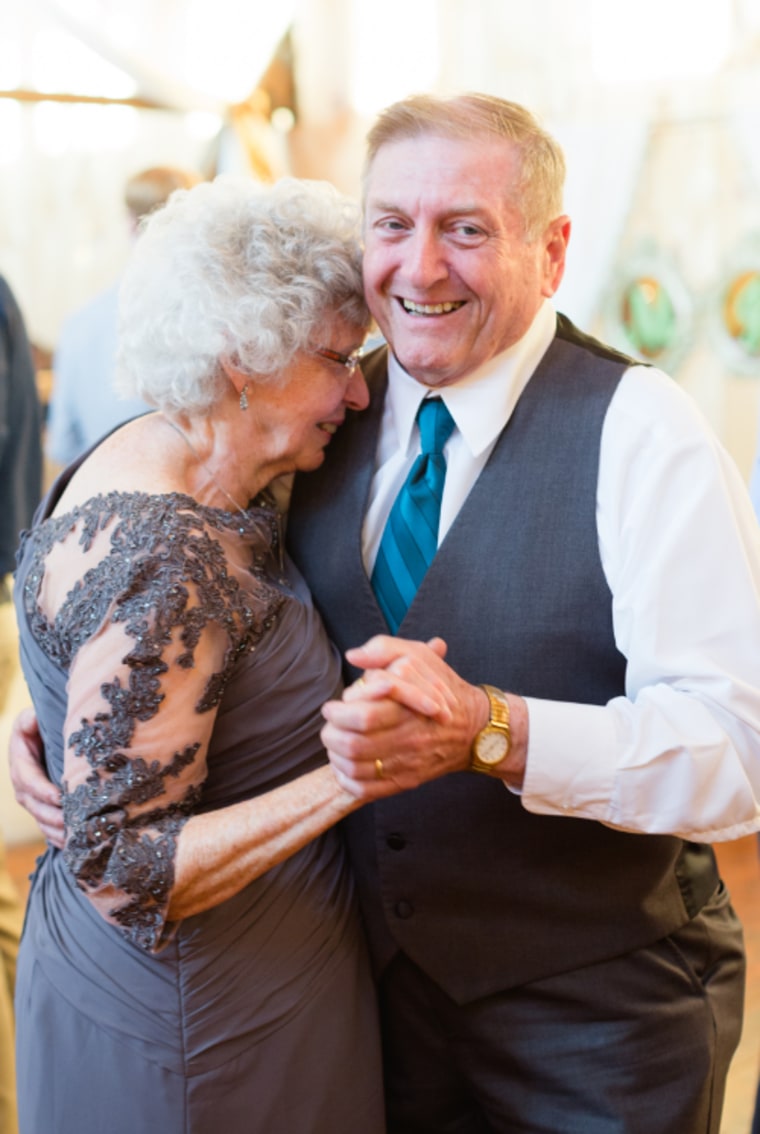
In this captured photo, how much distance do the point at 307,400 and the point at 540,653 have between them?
491mm

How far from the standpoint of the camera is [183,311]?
1.61m

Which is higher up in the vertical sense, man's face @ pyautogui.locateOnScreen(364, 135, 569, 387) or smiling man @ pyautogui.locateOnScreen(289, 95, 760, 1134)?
man's face @ pyautogui.locateOnScreen(364, 135, 569, 387)

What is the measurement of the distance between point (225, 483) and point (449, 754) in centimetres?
53

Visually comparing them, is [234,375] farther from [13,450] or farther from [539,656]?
[13,450]

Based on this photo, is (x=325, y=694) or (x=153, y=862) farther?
(x=325, y=694)

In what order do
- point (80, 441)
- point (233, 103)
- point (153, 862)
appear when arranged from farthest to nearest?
point (233, 103), point (80, 441), point (153, 862)

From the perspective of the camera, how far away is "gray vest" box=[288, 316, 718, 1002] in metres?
1.57

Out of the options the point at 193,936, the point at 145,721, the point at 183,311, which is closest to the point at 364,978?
the point at 193,936

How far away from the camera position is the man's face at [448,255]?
1616 millimetres

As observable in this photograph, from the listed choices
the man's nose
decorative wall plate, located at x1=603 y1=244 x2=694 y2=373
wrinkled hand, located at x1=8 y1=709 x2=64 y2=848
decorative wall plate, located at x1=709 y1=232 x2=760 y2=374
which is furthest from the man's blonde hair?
decorative wall plate, located at x1=603 y1=244 x2=694 y2=373

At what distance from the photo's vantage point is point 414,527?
1.71 m

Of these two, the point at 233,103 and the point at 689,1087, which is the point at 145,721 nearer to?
the point at 689,1087

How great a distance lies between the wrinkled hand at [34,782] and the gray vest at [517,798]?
441 millimetres

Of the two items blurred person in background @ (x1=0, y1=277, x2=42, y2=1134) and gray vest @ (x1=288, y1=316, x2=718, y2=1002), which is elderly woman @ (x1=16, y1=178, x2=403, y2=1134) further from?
→ blurred person in background @ (x1=0, y1=277, x2=42, y2=1134)
